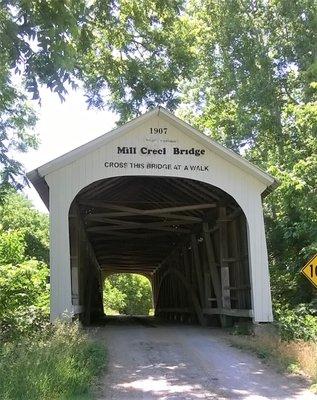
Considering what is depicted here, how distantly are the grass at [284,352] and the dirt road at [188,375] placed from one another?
0.24 m

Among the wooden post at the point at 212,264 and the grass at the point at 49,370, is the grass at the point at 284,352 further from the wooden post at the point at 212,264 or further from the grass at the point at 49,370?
the wooden post at the point at 212,264

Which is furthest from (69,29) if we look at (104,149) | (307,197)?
(307,197)

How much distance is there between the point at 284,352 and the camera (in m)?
8.90

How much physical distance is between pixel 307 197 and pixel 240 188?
101 inches

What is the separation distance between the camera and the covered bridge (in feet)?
38.2

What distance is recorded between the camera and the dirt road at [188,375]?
6504 mm

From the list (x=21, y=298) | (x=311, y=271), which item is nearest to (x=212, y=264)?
(x=21, y=298)

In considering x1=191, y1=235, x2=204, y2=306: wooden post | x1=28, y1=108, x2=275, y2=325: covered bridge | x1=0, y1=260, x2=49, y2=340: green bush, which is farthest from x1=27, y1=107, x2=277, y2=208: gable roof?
x1=191, y1=235, x2=204, y2=306: wooden post

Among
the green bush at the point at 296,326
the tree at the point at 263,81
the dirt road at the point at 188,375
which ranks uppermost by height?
the tree at the point at 263,81

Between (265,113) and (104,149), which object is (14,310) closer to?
(104,149)

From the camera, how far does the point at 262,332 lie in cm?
1134

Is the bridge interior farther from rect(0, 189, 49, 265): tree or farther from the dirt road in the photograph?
rect(0, 189, 49, 265): tree

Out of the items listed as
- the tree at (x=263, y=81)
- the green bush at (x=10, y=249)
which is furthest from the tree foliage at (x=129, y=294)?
the green bush at (x=10, y=249)

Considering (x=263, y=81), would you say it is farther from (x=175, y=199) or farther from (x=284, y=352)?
(x=284, y=352)
